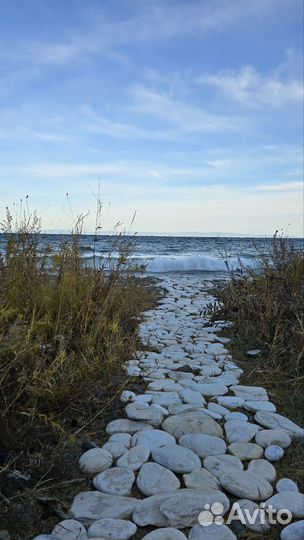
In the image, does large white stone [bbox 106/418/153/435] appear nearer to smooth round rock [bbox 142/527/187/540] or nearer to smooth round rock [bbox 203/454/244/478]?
smooth round rock [bbox 203/454/244/478]

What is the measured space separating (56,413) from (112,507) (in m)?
0.82

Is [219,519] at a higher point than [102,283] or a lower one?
lower

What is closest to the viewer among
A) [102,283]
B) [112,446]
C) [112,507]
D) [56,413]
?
[112,507]

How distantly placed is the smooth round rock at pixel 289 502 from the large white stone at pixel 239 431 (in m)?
0.53

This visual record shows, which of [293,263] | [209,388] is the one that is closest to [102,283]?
[209,388]

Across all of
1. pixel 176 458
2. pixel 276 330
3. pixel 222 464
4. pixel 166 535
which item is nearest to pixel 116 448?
pixel 176 458

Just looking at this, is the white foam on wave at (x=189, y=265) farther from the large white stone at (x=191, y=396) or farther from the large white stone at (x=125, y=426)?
the large white stone at (x=125, y=426)

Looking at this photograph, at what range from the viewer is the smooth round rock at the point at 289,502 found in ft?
6.36

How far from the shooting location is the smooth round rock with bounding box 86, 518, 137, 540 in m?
1.80

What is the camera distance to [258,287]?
5.07 m

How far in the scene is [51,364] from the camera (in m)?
2.65

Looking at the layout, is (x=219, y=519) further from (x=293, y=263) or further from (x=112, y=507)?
(x=293, y=263)

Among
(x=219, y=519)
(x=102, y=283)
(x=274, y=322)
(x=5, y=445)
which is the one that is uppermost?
(x=102, y=283)

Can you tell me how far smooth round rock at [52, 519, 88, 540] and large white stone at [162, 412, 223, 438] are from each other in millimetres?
883
